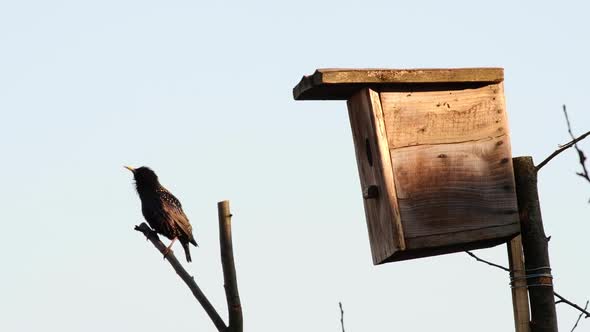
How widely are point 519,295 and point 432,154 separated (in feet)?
2.17

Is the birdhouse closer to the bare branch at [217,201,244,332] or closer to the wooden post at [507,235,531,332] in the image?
the wooden post at [507,235,531,332]

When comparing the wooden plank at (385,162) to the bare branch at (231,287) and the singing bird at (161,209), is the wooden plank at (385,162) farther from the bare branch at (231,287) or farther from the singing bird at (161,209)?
the singing bird at (161,209)

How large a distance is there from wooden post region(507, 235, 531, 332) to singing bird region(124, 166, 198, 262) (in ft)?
16.9

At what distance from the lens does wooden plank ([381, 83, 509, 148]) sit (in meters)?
4.18

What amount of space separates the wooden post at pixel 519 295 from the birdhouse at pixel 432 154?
0.44 ft

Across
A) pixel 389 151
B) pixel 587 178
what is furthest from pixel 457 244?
pixel 587 178

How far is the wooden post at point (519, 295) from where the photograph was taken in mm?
3859

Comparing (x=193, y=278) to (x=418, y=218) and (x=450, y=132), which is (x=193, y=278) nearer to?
(x=418, y=218)

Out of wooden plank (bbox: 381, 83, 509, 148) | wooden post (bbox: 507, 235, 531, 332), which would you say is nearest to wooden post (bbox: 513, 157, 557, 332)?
wooden post (bbox: 507, 235, 531, 332)

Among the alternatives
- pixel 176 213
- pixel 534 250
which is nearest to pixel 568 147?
pixel 534 250

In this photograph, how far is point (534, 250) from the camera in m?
3.92

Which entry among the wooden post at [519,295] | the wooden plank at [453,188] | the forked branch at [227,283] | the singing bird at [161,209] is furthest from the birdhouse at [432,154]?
the singing bird at [161,209]

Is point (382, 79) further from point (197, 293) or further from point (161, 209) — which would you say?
point (161, 209)

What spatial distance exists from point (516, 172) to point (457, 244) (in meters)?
0.37
